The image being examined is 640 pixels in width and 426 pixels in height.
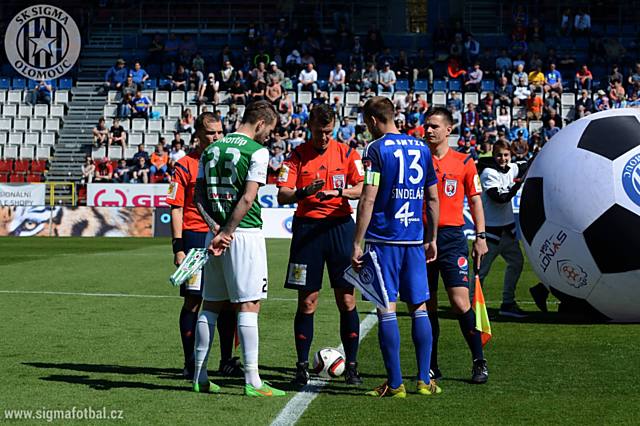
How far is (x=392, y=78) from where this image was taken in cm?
3466

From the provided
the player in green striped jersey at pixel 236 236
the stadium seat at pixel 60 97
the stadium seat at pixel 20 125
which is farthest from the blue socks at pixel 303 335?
the stadium seat at pixel 60 97

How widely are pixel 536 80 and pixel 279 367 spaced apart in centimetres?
2719

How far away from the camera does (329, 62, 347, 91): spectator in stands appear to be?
35.0 meters

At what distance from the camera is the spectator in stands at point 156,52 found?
1496 inches

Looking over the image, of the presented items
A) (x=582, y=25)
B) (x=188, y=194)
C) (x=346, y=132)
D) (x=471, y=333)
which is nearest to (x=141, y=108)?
(x=346, y=132)

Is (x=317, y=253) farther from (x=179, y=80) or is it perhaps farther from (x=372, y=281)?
(x=179, y=80)

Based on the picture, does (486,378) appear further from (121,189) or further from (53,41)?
(53,41)

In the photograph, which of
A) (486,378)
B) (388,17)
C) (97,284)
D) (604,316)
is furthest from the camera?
(388,17)

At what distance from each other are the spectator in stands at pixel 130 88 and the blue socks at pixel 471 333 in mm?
29083

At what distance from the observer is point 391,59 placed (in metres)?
36.1

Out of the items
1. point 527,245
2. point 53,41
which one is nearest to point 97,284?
point 527,245

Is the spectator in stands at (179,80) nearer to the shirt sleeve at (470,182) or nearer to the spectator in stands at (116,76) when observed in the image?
the spectator in stands at (116,76)

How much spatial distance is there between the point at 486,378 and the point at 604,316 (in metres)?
3.29

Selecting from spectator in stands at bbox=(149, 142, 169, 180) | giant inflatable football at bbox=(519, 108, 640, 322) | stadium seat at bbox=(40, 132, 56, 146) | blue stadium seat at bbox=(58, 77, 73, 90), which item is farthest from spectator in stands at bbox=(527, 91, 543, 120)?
giant inflatable football at bbox=(519, 108, 640, 322)
